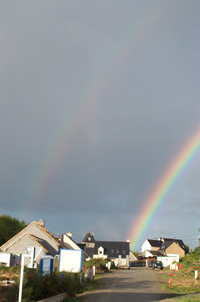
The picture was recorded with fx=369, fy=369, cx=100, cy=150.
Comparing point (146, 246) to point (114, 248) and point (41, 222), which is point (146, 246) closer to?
point (114, 248)

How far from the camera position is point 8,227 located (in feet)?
318

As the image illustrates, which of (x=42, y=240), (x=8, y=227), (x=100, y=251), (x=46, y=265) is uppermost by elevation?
(x=8, y=227)

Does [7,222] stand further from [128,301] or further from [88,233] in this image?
[128,301]

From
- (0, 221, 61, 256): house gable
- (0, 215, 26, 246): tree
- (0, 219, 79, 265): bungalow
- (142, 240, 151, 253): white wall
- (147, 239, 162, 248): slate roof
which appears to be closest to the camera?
(0, 219, 79, 265): bungalow

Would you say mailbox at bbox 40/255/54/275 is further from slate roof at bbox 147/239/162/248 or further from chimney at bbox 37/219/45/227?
slate roof at bbox 147/239/162/248

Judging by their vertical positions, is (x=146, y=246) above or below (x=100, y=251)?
above

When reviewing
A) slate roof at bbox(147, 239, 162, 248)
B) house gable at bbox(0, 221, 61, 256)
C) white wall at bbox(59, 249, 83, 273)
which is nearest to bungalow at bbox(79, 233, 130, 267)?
slate roof at bbox(147, 239, 162, 248)

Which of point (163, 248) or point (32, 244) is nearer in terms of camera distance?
point (32, 244)

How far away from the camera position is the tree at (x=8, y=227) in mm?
93812

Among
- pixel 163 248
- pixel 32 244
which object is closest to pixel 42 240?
pixel 32 244

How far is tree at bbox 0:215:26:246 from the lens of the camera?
308ft

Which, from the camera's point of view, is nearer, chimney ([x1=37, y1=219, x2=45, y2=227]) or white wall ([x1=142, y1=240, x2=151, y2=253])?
chimney ([x1=37, y1=219, x2=45, y2=227])

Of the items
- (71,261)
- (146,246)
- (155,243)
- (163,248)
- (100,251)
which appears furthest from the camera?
(146,246)

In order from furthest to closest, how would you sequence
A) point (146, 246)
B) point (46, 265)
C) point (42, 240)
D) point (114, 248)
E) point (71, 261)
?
1. point (146, 246)
2. point (114, 248)
3. point (42, 240)
4. point (71, 261)
5. point (46, 265)
